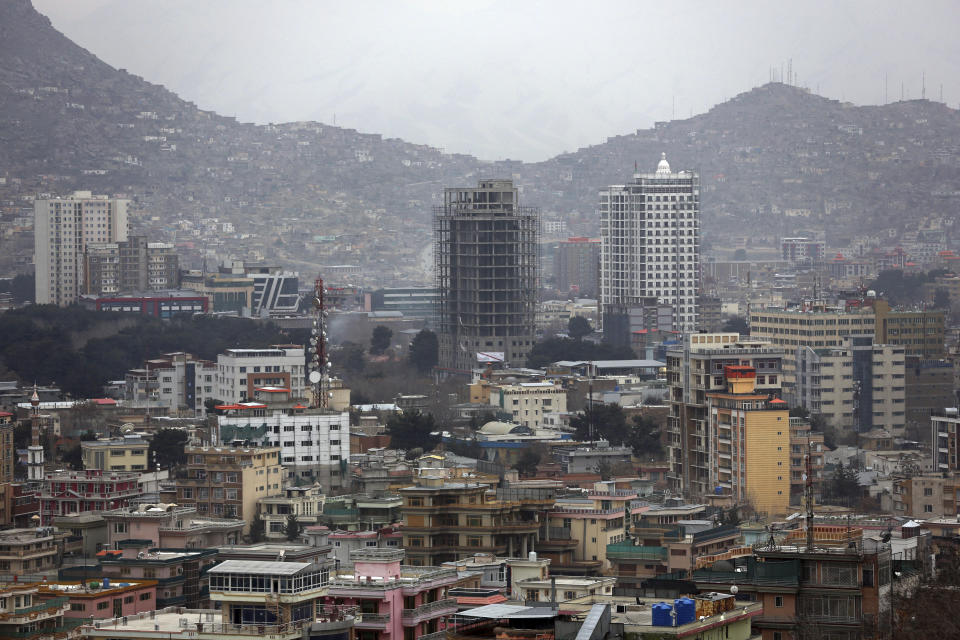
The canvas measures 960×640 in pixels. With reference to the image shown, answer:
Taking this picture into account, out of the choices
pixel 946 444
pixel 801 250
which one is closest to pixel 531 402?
pixel 946 444

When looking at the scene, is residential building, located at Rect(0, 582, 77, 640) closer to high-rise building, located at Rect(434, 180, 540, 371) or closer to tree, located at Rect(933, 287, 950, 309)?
high-rise building, located at Rect(434, 180, 540, 371)

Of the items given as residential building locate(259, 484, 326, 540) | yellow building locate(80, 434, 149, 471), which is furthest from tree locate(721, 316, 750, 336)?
residential building locate(259, 484, 326, 540)

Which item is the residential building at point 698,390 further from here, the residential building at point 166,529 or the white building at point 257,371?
the white building at point 257,371

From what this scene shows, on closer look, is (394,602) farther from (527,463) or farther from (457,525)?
(527,463)

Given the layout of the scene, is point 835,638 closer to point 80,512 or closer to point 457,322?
point 80,512

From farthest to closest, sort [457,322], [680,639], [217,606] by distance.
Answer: [457,322]
[217,606]
[680,639]

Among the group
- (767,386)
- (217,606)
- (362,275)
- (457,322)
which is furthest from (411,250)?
(217,606)
